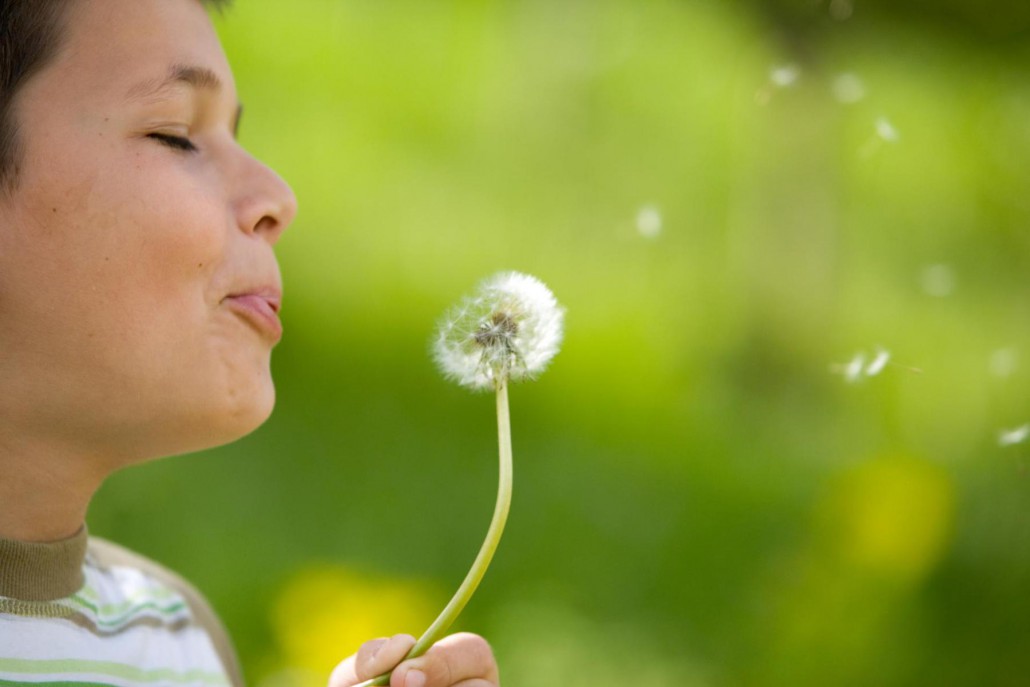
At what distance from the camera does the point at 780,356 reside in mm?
2307

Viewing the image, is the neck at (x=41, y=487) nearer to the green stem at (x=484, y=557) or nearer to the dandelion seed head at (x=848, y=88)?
the green stem at (x=484, y=557)

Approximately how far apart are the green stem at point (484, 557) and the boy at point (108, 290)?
15mm

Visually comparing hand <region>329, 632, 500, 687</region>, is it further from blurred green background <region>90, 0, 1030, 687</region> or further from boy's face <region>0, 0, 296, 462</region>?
blurred green background <region>90, 0, 1030, 687</region>

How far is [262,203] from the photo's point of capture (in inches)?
29.3

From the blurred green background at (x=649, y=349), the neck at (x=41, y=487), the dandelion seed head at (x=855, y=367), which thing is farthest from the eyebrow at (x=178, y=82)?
the blurred green background at (x=649, y=349)

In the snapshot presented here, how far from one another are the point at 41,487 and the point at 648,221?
138 cm

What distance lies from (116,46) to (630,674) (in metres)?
1.34

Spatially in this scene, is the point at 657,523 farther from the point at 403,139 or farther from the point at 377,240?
the point at 403,139

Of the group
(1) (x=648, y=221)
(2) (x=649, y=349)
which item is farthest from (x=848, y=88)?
(2) (x=649, y=349)

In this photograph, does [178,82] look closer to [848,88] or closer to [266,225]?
[266,225]

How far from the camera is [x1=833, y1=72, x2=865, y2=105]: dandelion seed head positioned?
1.91 meters

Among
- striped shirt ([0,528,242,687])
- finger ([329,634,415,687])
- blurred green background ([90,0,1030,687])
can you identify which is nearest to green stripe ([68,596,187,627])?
striped shirt ([0,528,242,687])

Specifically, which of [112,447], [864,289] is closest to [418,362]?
[864,289]

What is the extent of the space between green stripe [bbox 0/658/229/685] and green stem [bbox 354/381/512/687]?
23cm
